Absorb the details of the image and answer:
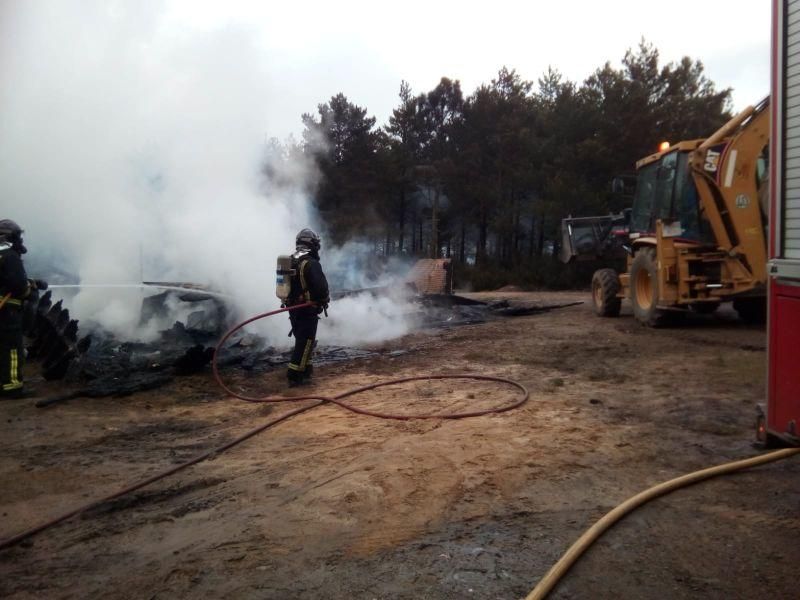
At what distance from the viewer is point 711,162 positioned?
8.41 meters

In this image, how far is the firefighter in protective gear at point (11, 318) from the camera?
635 centimetres

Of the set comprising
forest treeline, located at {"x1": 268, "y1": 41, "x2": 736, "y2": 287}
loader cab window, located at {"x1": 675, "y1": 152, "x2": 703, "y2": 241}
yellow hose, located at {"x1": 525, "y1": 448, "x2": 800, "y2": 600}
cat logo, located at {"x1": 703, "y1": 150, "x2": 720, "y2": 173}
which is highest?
forest treeline, located at {"x1": 268, "y1": 41, "x2": 736, "y2": 287}

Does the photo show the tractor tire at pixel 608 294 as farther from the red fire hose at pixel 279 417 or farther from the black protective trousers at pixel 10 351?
the black protective trousers at pixel 10 351

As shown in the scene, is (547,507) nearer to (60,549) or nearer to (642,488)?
(642,488)

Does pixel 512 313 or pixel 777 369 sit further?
pixel 512 313

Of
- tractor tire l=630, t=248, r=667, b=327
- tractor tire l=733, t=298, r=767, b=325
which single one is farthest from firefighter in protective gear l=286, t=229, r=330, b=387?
tractor tire l=733, t=298, r=767, b=325

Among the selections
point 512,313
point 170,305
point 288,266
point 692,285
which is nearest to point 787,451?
point 288,266

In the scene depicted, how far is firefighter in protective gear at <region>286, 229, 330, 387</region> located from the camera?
265 inches

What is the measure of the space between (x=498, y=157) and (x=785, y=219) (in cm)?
2747

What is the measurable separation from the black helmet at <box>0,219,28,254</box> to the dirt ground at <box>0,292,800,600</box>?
1929 mm

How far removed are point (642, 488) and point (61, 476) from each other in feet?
12.5

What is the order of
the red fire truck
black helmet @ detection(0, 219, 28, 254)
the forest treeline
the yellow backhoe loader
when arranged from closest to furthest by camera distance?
1. the red fire truck
2. black helmet @ detection(0, 219, 28, 254)
3. the yellow backhoe loader
4. the forest treeline

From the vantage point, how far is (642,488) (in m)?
3.42

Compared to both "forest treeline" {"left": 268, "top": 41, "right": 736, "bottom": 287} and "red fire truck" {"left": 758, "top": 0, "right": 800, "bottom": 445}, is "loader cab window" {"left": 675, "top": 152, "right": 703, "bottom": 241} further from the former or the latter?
"forest treeline" {"left": 268, "top": 41, "right": 736, "bottom": 287}
